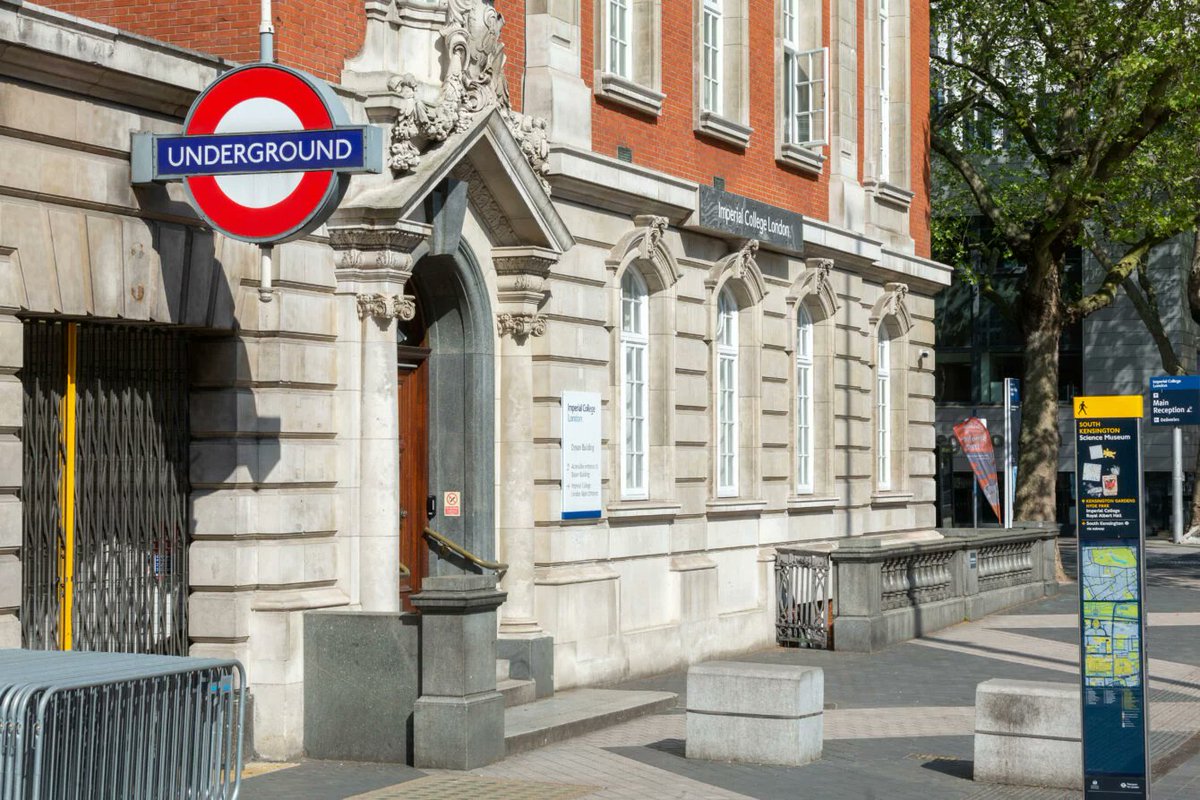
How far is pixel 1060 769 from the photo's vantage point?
12.2 m

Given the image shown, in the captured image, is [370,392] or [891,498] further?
[891,498]

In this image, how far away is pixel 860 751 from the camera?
1371 centimetres

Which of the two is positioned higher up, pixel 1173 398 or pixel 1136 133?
pixel 1136 133

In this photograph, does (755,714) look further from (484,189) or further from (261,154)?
(484,189)

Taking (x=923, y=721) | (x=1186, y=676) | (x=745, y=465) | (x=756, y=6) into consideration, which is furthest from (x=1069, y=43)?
(x=923, y=721)

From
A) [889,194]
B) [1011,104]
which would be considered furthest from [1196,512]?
[889,194]

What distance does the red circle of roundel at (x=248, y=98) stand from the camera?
11.9 meters

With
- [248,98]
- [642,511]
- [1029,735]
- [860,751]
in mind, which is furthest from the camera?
[642,511]

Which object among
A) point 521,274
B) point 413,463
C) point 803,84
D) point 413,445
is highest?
point 803,84

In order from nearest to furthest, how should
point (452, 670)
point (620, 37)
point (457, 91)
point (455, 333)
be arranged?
point (452, 670) < point (457, 91) < point (455, 333) < point (620, 37)

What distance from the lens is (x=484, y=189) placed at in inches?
627

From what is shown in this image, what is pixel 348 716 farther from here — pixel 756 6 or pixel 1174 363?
pixel 1174 363

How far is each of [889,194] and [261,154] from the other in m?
15.5

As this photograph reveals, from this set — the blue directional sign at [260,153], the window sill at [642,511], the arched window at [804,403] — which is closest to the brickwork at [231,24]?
the blue directional sign at [260,153]
